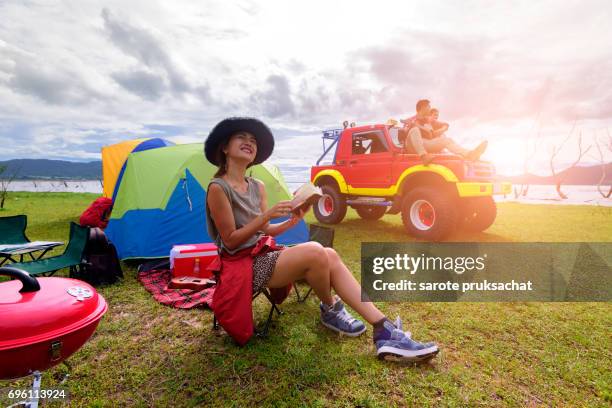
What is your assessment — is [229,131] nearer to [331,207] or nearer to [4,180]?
[331,207]

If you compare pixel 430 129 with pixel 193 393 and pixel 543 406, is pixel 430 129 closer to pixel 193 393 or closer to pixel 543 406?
pixel 543 406

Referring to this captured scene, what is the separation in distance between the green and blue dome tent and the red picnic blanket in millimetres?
399

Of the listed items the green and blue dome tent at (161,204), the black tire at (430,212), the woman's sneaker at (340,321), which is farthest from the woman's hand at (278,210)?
the black tire at (430,212)

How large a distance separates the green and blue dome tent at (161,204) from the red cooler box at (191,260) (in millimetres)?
563

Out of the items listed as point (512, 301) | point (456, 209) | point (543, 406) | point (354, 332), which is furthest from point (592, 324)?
point (456, 209)

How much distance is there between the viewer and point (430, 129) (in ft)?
21.9

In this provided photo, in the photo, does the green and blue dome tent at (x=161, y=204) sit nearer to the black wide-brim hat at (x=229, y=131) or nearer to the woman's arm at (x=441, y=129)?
the black wide-brim hat at (x=229, y=131)

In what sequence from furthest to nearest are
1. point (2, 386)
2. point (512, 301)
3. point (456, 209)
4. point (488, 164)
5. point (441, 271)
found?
point (488, 164) → point (456, 209) → point (441, 271) → point (512, 301) → point (2, 386)

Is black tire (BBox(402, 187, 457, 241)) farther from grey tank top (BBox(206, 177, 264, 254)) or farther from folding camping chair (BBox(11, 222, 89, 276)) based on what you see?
folding camping chair (BBox(11, 222, 89, 276))

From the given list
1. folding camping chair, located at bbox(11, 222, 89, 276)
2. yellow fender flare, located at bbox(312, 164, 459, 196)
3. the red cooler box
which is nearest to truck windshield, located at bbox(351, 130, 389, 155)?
yellow fender flare, located at bbox(312, 164, 459, 196)

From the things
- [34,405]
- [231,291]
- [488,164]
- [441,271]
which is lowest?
[441,271]

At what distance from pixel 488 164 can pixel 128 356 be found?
21.4ft

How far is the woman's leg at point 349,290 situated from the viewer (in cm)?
247


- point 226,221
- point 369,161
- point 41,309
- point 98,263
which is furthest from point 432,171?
point 41,309
